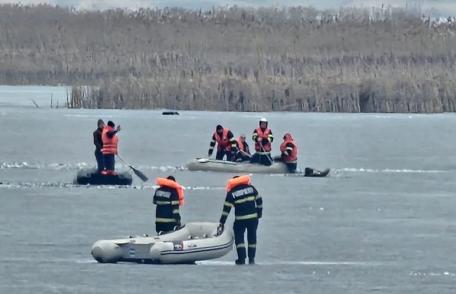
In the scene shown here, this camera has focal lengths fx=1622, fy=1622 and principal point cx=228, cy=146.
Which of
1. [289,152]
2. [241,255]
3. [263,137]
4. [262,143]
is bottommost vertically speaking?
[241,255]

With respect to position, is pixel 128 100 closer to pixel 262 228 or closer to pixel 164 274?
pixel 262 228

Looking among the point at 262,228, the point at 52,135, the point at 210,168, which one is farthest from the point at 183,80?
the point at 262,228

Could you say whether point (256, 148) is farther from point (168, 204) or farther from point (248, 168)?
point (168, 204)

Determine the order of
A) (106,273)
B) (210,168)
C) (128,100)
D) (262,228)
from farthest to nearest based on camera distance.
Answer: (128,100) < (210,168) < (262,228) < (106,273)

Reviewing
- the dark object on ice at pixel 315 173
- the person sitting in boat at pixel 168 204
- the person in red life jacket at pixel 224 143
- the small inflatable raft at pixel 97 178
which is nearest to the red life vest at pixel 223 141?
the person in red life jacket at pixel 224 143

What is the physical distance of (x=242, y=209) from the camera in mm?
20922

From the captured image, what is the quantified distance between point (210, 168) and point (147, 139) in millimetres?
15828

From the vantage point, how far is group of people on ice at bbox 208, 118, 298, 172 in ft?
117

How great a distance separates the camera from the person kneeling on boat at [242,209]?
2080 centimetres

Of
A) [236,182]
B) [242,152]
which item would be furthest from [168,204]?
[242,152]

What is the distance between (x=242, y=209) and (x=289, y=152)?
15.4m

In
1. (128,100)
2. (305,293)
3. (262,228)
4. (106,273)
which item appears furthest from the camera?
(128,100)

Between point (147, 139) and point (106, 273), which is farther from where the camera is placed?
point (147, 139)

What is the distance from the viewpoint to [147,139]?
5256 centimetres
